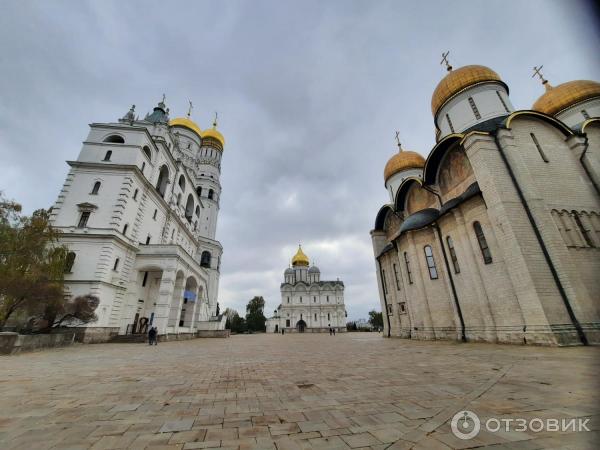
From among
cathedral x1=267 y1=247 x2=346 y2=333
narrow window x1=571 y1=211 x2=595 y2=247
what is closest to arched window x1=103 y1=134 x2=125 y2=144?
narrow window x1=571 y1=211 x2=595 y2=247

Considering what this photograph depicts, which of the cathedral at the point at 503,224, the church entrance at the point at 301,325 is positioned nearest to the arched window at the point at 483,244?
the cathedral at the point at 503,224

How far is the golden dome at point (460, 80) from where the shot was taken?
61.9 ft

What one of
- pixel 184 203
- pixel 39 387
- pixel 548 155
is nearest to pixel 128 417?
pixel 39 387

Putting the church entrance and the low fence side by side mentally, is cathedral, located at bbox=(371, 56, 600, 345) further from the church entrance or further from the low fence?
the church entrance

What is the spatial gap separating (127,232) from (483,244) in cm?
2536

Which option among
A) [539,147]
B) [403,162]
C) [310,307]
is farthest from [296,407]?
[310,307]

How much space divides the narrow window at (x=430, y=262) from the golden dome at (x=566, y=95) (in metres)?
15.4

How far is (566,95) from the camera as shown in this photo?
65.6 feet

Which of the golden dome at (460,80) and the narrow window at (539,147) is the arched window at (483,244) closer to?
the narrow window at (539,147)

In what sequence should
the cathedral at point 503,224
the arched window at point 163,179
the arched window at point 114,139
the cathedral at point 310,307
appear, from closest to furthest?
1. the cathedral at point 503,224
2. the arched window at point 114,139
3. the arched window at point 163,179
4. the cathedral at point 310,307

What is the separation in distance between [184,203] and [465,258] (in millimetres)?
32900

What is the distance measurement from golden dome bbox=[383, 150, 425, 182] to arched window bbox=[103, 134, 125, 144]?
26.5 m

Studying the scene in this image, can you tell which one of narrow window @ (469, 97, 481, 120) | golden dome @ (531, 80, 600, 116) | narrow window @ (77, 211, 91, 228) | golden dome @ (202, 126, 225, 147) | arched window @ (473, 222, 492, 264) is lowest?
arched window @ (473, 222, 492, 264)

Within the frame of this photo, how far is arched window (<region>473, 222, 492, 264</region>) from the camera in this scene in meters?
13.0
